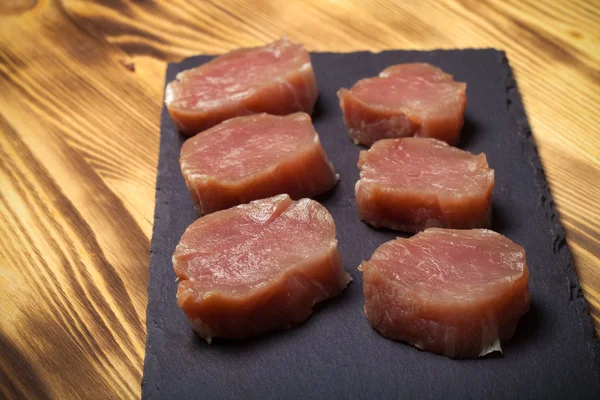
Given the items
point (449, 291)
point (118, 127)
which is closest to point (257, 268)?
point (449, 291)

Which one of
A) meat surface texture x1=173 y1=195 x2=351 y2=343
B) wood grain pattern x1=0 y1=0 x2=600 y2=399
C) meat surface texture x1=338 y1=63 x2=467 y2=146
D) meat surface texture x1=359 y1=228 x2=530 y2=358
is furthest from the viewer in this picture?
meat surface texture x1=338 y1=63 x2=467 y2=146

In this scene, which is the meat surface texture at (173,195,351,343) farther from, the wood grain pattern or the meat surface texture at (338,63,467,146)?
the meat surface texture at (338,63,467,146)

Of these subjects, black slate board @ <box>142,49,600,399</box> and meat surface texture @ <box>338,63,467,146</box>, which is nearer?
black slate board @ <box>142,49,600,399</box>

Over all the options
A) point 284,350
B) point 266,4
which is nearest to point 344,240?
point 284,350

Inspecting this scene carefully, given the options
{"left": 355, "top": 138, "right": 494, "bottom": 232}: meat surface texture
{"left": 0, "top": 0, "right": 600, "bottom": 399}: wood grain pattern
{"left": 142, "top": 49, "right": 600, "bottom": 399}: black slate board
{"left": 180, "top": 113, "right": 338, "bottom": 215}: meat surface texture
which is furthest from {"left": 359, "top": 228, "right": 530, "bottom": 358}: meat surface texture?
{"left": 180, "top": 113, "right": 338, "bottom": 215}: meat surface texture

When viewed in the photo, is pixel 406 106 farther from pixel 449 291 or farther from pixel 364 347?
pixel 364 347
